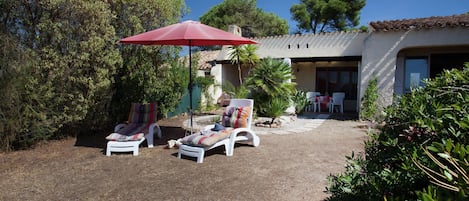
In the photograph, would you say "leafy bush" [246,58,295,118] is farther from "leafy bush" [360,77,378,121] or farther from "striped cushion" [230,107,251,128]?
"leafy bush" [360,77,378,121]

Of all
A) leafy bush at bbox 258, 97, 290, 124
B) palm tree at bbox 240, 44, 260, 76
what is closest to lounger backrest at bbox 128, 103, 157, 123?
leafy bush at bbox 258, 97, 290, 124

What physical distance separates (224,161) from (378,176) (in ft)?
14.5

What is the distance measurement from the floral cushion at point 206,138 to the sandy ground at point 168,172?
38 cm

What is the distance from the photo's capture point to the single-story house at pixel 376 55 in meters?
10.2

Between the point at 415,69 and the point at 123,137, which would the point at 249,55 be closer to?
the point at 415,69

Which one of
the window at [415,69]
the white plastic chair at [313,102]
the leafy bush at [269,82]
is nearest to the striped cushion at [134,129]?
the leafy bush at [269,82]

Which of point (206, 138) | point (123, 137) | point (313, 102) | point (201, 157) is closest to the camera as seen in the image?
point (201, 157)

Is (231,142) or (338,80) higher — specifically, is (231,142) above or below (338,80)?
below

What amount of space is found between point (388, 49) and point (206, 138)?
8.75 metres

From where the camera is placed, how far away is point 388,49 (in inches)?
432

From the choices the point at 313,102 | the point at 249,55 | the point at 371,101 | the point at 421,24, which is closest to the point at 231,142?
the point at 371,101

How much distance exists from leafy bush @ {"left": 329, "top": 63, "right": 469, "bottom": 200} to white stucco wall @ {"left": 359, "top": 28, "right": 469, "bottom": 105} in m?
9.55

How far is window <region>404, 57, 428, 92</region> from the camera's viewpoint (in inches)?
467

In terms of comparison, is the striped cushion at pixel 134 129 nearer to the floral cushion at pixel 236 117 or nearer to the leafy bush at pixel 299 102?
the floral cushion at pixel 236 117
